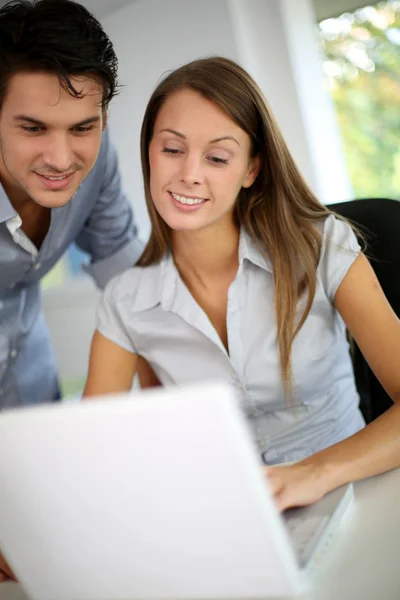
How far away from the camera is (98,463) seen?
2.09 feet

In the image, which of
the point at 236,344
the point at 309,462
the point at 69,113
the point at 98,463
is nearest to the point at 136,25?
the point at 69,113

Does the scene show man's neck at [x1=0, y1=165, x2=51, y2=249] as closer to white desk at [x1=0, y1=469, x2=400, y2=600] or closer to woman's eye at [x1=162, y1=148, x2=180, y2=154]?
woman's eye at [x1=162, y1=148, x2=180, y2=154]

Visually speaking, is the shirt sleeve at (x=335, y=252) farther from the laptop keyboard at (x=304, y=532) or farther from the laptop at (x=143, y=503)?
the laptop at (x=143, y=503)

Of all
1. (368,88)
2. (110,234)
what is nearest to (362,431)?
(110,234)

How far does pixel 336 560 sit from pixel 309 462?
0.22 meters

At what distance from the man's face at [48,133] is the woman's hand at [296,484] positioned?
0.69 m

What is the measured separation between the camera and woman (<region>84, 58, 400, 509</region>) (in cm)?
127

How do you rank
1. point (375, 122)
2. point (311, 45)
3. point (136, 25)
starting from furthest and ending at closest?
point (375, 122) → point (311, 45) → point (136, 25)

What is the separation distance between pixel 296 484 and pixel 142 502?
0.34 metres

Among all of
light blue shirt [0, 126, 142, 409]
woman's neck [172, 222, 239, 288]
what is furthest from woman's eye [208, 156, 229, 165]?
light blue shirt [0, 126, 142, 409]

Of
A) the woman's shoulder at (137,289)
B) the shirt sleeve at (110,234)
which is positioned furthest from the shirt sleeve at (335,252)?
the shirt sleeve at (110,234)

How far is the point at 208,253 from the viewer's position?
1398mm

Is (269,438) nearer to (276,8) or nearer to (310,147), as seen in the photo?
(310,147)

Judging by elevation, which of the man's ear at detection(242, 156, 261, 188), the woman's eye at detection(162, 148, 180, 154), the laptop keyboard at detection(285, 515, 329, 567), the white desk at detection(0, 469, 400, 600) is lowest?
the white desk at detection(0, 469, 400, 600)
